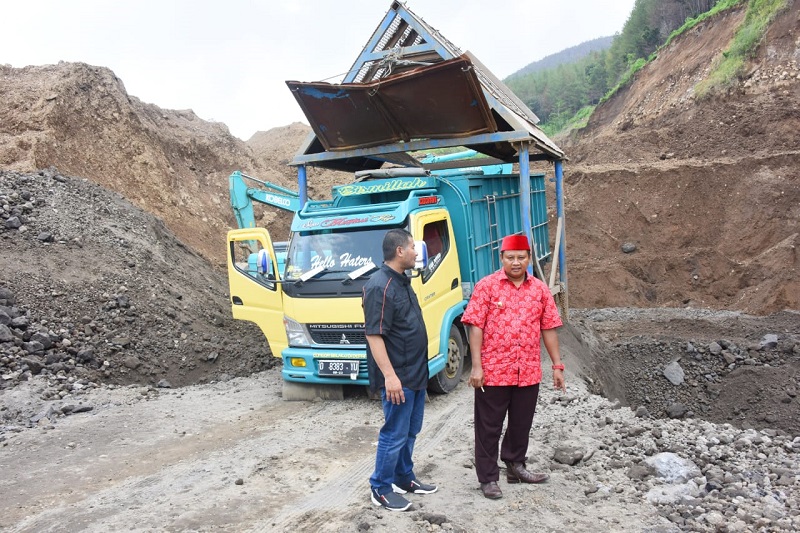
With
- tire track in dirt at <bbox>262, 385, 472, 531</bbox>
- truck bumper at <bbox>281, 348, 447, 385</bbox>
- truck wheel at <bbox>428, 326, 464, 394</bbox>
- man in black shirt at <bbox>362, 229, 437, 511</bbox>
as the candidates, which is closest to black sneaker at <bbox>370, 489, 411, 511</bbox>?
man in black shirt at <bbox>362, 229, 437, 511</bbox>

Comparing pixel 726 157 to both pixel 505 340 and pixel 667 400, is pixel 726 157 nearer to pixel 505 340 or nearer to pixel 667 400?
pixel 667 400

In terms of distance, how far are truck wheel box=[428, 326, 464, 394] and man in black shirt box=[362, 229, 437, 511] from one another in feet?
10.1

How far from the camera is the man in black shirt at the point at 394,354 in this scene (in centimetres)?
435

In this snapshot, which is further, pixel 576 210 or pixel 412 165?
pixel 576 210

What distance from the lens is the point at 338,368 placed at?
732 centimetres

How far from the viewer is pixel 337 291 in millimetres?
7305

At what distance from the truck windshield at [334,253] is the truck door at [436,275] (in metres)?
0.53

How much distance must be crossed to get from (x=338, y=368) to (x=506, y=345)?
10.4 ft

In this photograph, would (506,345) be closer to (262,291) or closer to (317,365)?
(317,365)

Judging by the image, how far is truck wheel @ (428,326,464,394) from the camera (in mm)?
7711

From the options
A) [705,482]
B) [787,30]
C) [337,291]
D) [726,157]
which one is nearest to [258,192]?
[337,291]

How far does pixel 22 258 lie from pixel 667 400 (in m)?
10.4

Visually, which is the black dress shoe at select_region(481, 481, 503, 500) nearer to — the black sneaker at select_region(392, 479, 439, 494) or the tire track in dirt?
the black sneaker at select_region(392, 479, 439, 494)

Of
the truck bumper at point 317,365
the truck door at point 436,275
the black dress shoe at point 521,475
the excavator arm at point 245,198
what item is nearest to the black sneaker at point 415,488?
the black dress shoe at point 521,475
